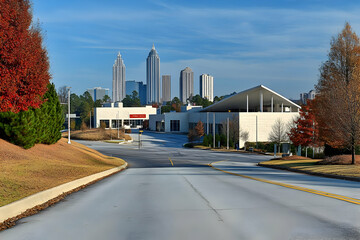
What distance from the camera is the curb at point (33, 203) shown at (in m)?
8.38

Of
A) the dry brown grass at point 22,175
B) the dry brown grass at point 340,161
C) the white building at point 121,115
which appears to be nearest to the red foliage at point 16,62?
the dry brown grass at point 22,175

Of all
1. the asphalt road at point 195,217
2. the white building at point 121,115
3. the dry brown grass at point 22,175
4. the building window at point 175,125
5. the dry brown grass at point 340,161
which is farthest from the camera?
the white building at point 121,115

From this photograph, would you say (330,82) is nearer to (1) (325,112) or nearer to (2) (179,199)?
(1) (325,112)

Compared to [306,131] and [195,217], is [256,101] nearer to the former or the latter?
[306,131]

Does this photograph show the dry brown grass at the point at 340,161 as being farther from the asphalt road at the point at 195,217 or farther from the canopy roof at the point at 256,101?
the canopy roof at the point at 256,101

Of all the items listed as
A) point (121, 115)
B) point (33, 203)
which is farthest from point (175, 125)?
point (33, 203)

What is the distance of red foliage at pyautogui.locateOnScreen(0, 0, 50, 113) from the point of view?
633 inches

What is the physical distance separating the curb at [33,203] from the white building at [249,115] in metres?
56.8

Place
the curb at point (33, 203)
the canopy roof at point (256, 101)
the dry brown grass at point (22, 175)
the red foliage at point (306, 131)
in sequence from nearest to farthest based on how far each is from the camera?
the curb at point (33, 203), the dry brown grass at point (22, 175), the red foliage at point (306, 131), the canopy roof at point (256, 101)

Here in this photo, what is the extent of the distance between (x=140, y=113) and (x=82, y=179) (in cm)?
12441

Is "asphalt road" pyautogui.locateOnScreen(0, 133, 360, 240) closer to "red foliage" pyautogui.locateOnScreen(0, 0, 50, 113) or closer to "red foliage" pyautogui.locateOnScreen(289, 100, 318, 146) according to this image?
"red foliage" pyautogui.locateOnScreen(0, 0, 50, 113)

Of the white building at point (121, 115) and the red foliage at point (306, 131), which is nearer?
the red foliage at point (306, 131)

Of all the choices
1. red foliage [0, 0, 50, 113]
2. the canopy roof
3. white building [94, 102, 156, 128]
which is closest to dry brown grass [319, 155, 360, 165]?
red foliage [0, 0, 50, 113]

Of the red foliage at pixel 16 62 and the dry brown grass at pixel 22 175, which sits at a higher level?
the red foliage at pixel 16 62
